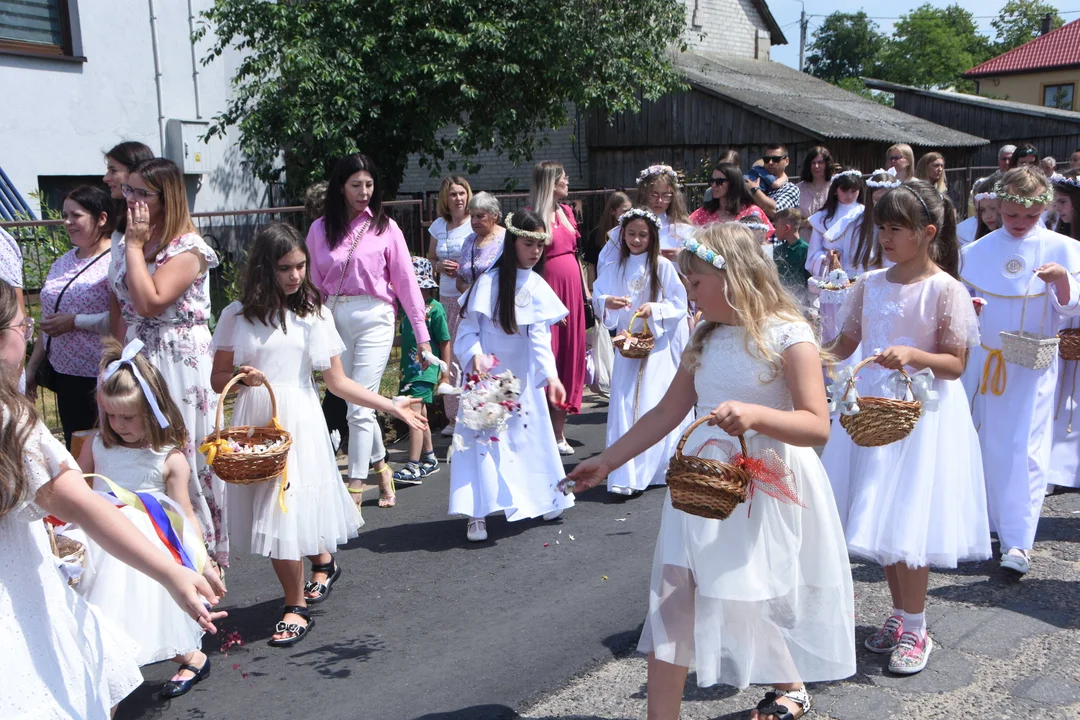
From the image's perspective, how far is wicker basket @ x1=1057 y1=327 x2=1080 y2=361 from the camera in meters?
5.48

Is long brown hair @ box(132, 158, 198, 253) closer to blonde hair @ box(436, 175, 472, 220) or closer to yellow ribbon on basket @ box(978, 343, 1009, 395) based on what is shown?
blonde hair @ box(436, 175, 472, 220)

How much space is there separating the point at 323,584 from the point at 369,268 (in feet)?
6.97

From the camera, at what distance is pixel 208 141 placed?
52.0 ft

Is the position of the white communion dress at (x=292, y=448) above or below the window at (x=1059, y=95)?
below

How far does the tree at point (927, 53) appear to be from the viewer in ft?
265

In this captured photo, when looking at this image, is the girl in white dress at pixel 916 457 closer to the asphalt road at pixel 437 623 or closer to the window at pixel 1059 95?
the asphalt road at pixel 437 623

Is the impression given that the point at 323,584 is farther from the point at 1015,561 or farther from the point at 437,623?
the point at 1015,561

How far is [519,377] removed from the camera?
6121 mm

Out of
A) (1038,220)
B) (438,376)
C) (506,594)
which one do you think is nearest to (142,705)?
(506,594)

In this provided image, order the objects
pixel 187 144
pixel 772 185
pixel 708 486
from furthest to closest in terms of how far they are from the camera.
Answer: pixel 187 144 → pixel 772 185 → pixel 708 486

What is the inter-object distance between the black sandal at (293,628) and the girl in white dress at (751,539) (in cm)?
182

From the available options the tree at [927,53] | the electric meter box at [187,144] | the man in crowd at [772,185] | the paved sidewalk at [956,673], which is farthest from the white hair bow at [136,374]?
the tree at [927,53]

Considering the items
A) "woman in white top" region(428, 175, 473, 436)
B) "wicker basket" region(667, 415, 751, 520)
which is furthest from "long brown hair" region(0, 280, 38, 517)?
"woman in white top" region(428, 175, 473, 436)

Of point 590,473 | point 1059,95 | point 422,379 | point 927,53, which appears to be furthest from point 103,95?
point 927,53
